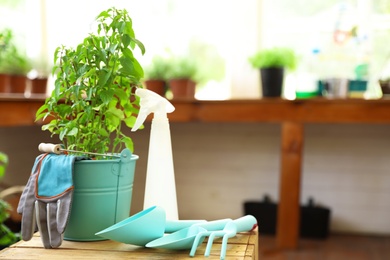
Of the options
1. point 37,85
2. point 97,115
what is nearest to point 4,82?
point 37,85

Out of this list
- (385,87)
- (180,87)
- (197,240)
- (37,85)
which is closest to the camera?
(197,240)

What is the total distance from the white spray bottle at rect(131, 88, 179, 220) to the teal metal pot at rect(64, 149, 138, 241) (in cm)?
13

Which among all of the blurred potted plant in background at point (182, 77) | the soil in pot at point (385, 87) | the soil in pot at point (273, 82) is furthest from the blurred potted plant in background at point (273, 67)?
the soil in pot at point (385, 87)

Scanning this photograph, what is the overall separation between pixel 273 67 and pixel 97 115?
2.43 m

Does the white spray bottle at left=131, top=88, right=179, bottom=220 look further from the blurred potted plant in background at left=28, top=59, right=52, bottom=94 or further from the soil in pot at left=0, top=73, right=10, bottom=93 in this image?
the blurred potted plant in background at left=28, top=59, right=52, bottom=94

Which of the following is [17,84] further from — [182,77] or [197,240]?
[197,240]

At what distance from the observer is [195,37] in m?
4.40

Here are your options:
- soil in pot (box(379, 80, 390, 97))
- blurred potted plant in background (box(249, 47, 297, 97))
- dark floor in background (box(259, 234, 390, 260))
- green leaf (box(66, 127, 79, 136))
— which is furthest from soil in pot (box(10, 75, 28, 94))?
green leaf (box(66, 127, 79, 136))

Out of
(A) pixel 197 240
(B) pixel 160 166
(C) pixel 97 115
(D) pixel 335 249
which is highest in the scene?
(C) pixel 97 115

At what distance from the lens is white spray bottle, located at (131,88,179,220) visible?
1.50 m

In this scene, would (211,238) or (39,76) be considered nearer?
(211,238)

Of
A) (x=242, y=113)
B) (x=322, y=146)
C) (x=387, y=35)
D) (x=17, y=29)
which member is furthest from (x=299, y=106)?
(x=17, y=29)

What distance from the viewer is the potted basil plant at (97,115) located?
4.43ft

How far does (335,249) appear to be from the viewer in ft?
12.0
